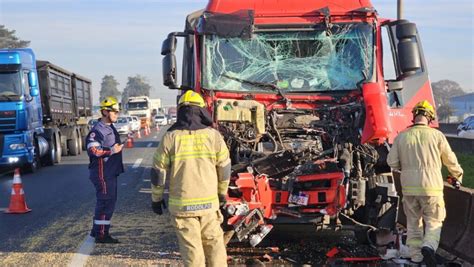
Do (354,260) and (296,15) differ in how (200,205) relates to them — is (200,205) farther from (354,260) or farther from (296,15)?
(296,15)

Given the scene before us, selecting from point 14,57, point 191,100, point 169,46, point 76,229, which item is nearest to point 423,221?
point 191,100

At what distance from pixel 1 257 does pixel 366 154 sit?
4.30 metres

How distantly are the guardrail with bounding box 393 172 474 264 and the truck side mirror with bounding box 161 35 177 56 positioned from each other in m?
3.78

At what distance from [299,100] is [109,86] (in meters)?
142

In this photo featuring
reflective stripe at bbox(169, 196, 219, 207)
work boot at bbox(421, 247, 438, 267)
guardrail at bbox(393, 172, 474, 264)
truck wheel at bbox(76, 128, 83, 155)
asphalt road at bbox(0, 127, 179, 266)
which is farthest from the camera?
truck wheel at bbox(76, 128, 83, 155)

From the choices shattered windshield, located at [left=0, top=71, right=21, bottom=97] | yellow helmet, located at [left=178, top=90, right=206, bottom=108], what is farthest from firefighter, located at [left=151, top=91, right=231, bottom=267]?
shattered windshield, located at [left=0, top=71, right=21, bottom=97]

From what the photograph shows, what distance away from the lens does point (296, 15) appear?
7.59m

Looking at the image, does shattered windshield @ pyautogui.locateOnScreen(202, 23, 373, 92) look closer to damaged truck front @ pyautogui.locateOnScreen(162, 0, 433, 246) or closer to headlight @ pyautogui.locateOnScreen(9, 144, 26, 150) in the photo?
damaged truck front @ pyautogui.locateOnScreen(162, 0, 433, 246)

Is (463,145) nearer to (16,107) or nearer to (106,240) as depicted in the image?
(16,107)

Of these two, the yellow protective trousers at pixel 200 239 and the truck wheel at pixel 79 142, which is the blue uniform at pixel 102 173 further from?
the truck wheel at pixel 79 142

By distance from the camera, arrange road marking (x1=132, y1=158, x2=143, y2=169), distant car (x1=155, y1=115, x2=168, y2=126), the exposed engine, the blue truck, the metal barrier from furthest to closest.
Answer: distant car (x1=155, y1=115, x2=168, y2=126) < the metal barrier < road marking (x1=132, y1=158, x2=143, y2=169) < the blue truck < the exposed engine

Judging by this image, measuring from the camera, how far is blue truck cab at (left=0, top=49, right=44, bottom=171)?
51.3 ft

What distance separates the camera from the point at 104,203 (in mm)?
7625

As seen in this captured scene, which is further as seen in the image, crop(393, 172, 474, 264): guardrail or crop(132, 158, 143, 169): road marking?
crop(132, 158, 143, 169): road marking
